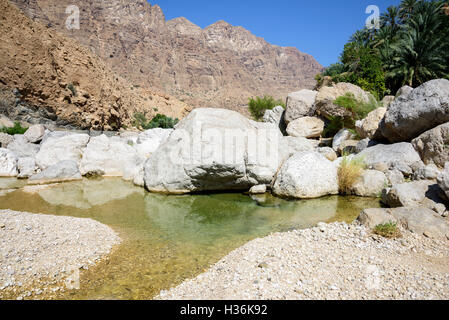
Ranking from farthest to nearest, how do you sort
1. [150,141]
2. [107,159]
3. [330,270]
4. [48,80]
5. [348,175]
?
1. [48,80]
2. [150,141]
3. [107,159]
4. [348,175]
5. [330,270]

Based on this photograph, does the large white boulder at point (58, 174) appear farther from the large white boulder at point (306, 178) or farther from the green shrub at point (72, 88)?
the green shrub at point (72, 88)

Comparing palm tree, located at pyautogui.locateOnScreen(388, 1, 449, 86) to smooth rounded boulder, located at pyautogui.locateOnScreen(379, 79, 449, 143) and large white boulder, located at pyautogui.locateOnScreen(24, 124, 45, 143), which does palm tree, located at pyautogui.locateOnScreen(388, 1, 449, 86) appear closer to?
smooth rounded boulder, located at pyautogui.locateOnScreen(379, 79, 449, 143)

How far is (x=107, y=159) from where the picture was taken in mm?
9914

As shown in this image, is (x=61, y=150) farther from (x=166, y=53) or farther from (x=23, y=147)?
(x=166, y=53)

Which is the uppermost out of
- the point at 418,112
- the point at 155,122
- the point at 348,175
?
the point at 155,122

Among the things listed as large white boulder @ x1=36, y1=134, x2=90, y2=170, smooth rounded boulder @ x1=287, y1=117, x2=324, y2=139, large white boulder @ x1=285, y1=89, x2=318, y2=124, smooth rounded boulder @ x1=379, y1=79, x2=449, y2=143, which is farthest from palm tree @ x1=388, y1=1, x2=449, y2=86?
large white boulder @ x1=36, y1=134, x2=90, y2=170

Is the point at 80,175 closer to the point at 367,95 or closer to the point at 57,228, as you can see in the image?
the point at 57,228

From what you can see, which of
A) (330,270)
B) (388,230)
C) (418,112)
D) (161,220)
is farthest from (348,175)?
(161,220)

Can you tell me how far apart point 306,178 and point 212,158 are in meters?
2.50

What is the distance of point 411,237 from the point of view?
3688 millimetres

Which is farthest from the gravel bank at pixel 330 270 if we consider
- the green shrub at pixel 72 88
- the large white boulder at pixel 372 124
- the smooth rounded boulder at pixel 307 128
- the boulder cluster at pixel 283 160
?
the green shrub at pixel 72 88

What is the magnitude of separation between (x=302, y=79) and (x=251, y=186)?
398ft

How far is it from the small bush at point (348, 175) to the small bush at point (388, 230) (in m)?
3.16

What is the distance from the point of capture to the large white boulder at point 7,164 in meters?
9.30
